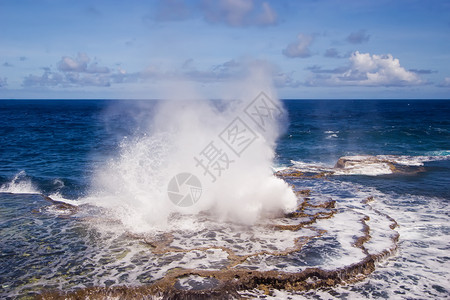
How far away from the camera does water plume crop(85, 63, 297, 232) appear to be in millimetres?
11594

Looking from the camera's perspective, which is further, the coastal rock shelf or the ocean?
the ocean

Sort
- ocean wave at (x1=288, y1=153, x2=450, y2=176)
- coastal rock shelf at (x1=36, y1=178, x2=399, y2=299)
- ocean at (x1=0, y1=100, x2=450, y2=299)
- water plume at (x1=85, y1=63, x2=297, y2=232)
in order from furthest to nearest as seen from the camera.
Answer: ocean wave at (x1=288, y1=153, x2=450, y2=176) < water plume at (x1=85, y1=63, x2=297, y2=232) < ocean at (x1=0, y1=100, x2=450, y2=299) < coastal rock shelf at (x1=36, y1=178, x2=399, y2=299)

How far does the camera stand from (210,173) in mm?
Result: 13375

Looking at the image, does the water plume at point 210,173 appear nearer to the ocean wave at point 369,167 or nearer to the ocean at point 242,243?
the ocean at point 242,243

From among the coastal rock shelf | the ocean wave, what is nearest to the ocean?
the coastal rock shelf

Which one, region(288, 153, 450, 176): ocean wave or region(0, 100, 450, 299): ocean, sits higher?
region(288, 153, 450, 176): ocean wave

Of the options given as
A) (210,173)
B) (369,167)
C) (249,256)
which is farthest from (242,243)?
(369,167)

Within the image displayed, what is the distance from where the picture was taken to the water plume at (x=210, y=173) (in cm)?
1159

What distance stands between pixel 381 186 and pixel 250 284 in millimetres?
11581

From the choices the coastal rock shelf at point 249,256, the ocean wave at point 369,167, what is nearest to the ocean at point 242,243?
the coastal rock shelf at point 249,256

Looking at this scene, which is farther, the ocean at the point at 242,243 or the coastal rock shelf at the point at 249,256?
the ocean at the point at 242,243

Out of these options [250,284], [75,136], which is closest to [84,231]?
[250,284]

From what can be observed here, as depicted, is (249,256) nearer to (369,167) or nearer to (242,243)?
(242,243)

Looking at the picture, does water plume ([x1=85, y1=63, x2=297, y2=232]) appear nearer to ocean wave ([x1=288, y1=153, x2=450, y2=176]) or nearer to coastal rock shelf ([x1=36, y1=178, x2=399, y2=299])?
coastal rock shelf ([x1=36, y1=178, x2=399, y2=299])
